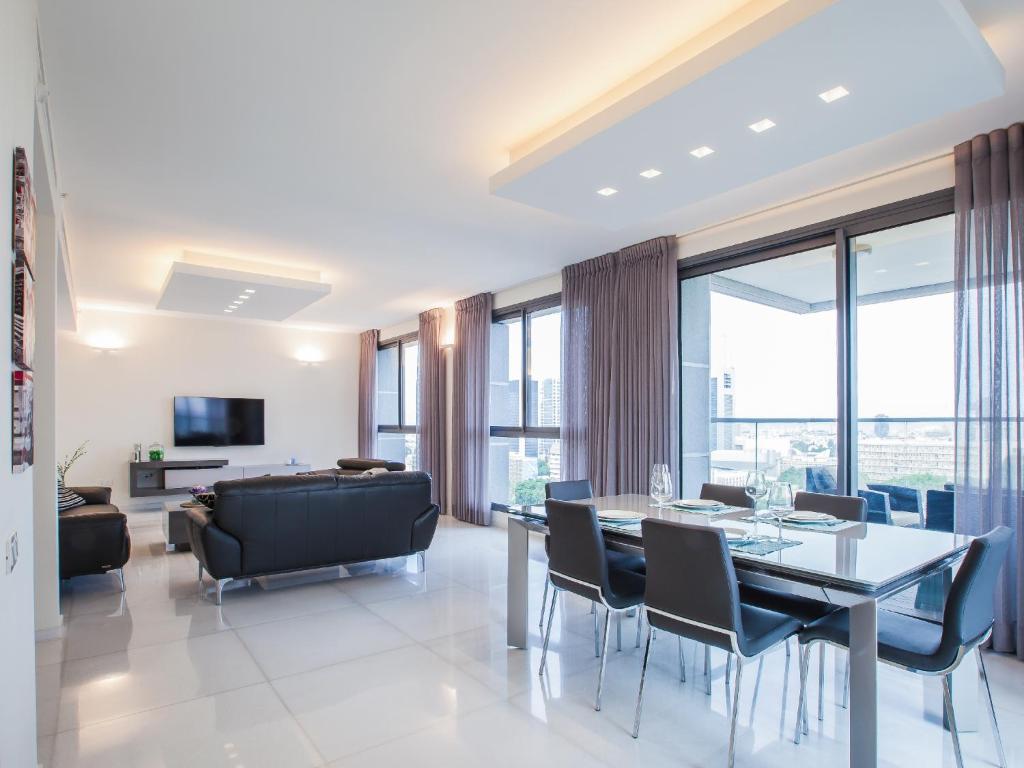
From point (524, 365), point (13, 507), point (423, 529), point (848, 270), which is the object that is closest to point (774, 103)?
point (848, 270)

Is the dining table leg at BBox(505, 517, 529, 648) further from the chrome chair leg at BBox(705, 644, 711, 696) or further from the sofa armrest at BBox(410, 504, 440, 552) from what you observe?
the sofa armrest at BBox(410, 504, 440, 552)

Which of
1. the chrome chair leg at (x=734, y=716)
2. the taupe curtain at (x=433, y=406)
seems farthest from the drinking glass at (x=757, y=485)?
the taupe curtain at (x=433, y=406)

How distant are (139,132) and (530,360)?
4.56 metres

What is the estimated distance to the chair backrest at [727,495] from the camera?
3.63 m

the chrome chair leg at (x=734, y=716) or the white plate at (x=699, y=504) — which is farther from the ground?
the white plate at (x=699, y=504)

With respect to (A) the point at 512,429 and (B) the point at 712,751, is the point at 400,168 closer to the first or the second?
(B) the point at 712,751

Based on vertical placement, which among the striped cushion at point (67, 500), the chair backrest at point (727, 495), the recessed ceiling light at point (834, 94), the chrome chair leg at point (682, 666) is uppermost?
the recessed ceiling light at point (834, 94)

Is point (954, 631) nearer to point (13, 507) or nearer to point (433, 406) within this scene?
point (13, 507)

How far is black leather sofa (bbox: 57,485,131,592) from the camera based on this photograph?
4328 millimetres

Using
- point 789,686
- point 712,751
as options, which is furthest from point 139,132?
point 789,686

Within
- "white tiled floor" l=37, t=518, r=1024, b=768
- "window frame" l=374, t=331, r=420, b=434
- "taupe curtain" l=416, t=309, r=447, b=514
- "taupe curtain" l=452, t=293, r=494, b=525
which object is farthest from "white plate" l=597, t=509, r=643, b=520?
"window frame" l=374, t=331, r=420, b=434

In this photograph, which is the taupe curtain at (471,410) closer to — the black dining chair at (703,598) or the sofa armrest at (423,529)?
the sofa armrest at (423,529)

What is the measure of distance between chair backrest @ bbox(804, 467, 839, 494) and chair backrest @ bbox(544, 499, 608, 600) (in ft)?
6.89

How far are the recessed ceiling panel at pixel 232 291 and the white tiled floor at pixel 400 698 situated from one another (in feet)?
9.64
